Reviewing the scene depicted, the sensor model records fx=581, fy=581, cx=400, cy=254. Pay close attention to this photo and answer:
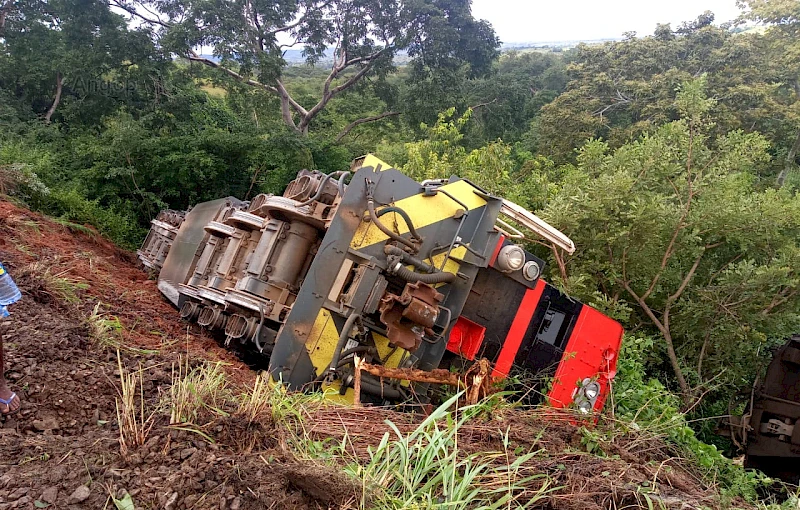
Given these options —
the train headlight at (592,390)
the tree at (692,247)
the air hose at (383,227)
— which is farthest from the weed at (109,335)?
the tree at (692,247)

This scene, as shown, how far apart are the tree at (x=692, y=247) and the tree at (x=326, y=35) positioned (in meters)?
11.1

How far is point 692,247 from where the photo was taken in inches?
267

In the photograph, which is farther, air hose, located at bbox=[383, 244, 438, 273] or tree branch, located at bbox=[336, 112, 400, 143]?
tree branch, located at bbox=[336, 112, 400, 143]

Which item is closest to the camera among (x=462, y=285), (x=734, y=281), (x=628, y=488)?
(x=628, y=488)

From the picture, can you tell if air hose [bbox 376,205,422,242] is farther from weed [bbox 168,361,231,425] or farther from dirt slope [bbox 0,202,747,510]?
weed [bbox 168,361,231,425]

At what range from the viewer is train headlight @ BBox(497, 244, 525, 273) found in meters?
4.45

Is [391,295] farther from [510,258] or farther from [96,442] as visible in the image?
[96,442]

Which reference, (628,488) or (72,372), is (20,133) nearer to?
(72,372)

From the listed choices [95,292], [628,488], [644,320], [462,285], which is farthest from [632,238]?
[95,292]

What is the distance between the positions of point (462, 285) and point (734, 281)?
4131mm

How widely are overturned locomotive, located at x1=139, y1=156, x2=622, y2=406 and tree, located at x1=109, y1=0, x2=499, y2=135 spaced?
12.2 metres

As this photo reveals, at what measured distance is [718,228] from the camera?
22.2ft

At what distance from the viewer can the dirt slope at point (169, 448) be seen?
6.51ft

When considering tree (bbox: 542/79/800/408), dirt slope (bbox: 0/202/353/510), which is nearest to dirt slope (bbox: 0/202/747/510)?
dirt slope (bbox: 0/202/353/510)
